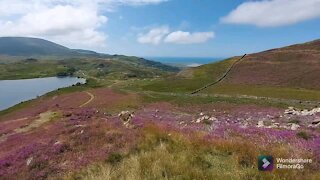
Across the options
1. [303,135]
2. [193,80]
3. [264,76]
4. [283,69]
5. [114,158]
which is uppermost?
[303,135]

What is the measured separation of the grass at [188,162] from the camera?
10914 mm

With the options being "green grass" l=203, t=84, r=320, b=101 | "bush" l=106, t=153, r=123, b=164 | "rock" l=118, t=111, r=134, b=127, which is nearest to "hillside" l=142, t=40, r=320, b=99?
"green grass" l=203, t=84, r=320, b=101

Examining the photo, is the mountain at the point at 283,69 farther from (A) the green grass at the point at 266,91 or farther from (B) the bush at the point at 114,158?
(B) the bush at the point at 114,158

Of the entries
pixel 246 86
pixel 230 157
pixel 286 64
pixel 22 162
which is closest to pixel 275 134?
pixel 230 157

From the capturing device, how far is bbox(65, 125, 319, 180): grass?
10.9m

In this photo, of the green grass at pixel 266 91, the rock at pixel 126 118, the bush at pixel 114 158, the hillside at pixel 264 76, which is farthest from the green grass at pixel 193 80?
the bush at pixel 114 158

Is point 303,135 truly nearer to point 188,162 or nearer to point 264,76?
point 188,162

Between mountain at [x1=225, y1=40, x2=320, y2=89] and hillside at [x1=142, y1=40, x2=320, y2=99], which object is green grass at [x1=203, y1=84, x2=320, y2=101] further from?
mountain at [x1=225, y1=40, x2=320, y2=89]

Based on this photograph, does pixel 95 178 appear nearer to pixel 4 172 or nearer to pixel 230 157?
pixel 230 157

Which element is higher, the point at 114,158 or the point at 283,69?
the point at 114,158

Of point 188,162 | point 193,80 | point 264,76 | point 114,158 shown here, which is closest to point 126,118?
point 114,158

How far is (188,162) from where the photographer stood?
39.2ft

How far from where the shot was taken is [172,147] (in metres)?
14.0

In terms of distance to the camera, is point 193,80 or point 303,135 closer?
point 303,135
